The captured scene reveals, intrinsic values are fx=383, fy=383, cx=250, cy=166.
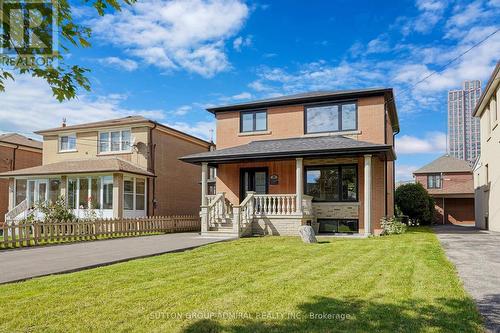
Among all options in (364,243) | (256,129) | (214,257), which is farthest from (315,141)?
(214,257)

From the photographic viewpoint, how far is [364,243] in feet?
42.2

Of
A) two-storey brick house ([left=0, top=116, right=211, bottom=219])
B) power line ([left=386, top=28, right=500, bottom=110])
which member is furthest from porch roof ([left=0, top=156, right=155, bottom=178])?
power line ([left=386, top=28, right=500, bottom=110])

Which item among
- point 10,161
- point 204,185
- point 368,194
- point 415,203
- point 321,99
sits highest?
point 321,99

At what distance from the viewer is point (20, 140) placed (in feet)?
104

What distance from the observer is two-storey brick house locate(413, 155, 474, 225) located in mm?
36344

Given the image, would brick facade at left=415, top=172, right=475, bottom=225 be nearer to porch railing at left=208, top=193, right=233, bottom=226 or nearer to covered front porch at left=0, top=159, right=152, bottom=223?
porch railing at left=208, top=193, right=233, bottom=226

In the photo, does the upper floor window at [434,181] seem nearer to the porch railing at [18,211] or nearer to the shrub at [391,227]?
the shrub at [391,227]

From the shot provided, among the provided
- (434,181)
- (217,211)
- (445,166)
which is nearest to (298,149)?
(217,211)

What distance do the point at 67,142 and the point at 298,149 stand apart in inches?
715

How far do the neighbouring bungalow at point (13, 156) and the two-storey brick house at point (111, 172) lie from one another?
3.91 m

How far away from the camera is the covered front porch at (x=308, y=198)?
16.4 m

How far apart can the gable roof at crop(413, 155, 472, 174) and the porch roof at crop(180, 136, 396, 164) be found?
81.1 feet

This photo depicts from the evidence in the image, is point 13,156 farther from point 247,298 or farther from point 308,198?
point 247,298

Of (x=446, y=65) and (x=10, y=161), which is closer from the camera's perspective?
(x=446, y=65)
